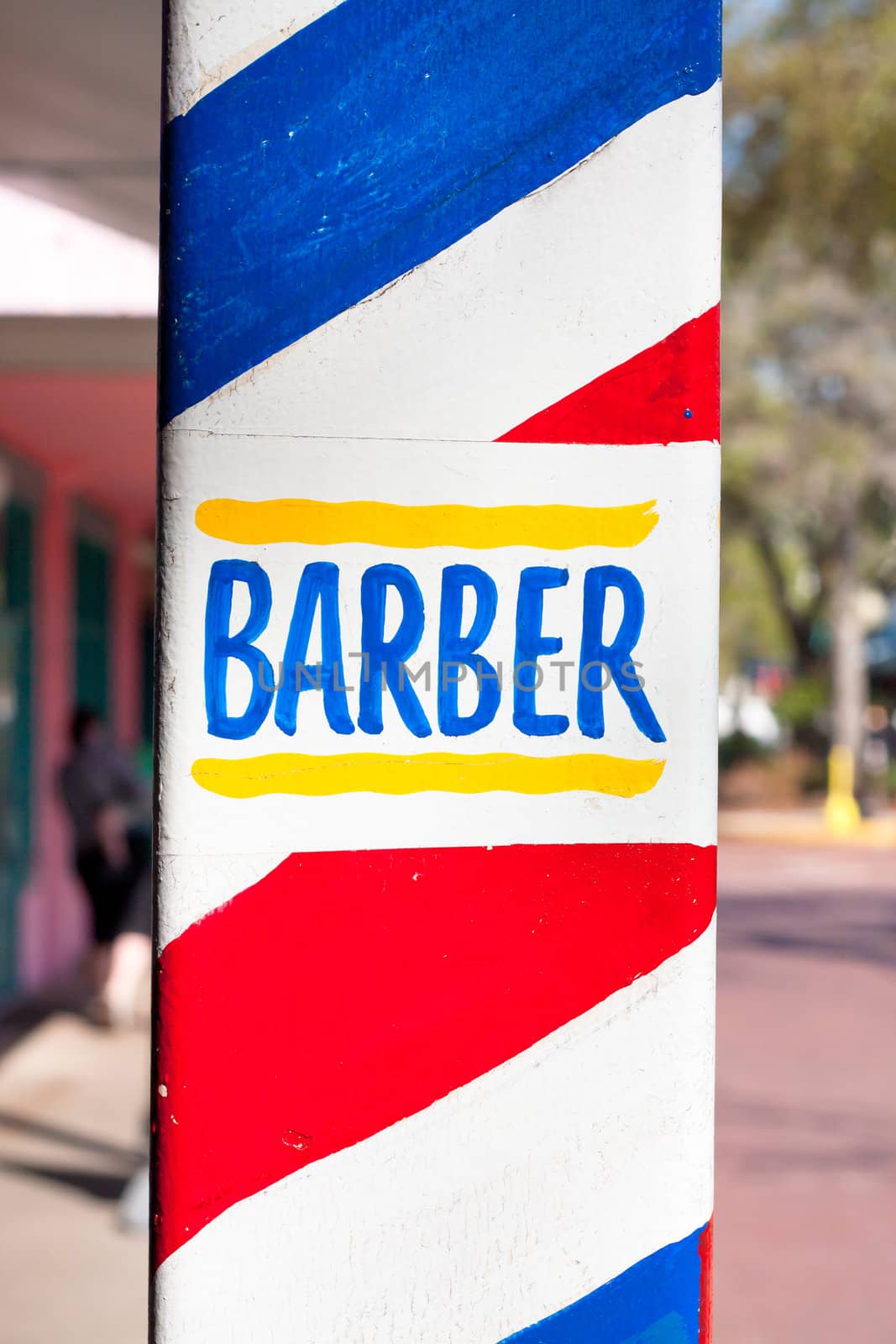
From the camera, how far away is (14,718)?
908 centimetres

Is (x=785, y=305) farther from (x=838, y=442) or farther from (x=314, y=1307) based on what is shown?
(x=314, y=1307)

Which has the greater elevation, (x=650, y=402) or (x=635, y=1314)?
(x=650, y=402)

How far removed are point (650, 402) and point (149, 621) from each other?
12757 millimetres

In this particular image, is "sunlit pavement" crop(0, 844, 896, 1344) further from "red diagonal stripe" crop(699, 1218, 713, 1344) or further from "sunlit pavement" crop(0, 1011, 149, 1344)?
"red diagonal stripe" crop(699, 1218, 713, 1344)

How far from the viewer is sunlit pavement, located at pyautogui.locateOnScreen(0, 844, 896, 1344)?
4.45 meters

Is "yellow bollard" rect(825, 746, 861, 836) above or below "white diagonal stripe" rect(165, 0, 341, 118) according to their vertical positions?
below

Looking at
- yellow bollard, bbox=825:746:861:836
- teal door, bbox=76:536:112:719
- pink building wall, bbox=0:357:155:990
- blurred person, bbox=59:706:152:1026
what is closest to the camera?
pink building wall, bbox=0:357:155:990

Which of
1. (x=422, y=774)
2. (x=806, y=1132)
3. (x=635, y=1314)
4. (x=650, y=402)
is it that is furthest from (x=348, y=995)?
(x=806, y=1132)

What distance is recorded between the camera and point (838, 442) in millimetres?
20016

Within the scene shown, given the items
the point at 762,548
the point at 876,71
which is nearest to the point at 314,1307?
the point at 876,71

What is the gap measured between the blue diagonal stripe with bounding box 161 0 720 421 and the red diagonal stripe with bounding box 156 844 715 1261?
1.36ft

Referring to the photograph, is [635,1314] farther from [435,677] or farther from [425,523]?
[425,523]

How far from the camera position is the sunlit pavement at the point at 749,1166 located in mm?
4449

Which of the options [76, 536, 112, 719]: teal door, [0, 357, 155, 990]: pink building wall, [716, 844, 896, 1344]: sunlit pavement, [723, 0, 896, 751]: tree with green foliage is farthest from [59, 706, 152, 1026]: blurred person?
[723, 0, 896, 751]: tree with green foliage
